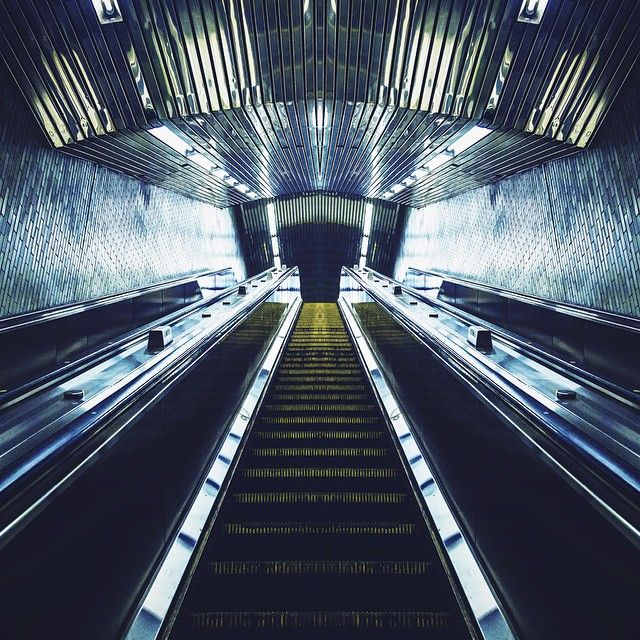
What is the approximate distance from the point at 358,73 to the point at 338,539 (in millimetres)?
5446

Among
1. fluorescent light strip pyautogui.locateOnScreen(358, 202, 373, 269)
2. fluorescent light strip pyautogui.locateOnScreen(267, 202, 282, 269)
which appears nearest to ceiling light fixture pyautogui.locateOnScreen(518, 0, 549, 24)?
fluorescent light strip pyautogui.locateOnScreen(358, 202, 373, 269)

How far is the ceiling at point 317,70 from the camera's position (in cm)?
469

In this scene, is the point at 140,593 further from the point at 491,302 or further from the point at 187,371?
Result: the point at 491,302

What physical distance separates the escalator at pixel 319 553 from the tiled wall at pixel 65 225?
3.27m

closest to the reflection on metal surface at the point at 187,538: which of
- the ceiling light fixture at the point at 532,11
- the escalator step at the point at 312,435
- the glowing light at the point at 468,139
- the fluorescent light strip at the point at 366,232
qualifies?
the escalator step at the point at 312,435

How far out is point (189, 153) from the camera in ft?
26.9

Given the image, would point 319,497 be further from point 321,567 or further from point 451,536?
point 451,536

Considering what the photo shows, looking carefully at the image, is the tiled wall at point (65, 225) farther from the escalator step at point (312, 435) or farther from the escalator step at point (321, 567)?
the escalator step at point (321, 567)

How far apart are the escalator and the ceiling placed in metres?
3.95

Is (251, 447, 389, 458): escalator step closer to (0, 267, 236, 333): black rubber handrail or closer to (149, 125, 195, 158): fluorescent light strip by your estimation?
(0, 267, 236, 333): black rubber handrail

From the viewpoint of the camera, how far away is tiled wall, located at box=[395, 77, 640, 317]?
5.06 m

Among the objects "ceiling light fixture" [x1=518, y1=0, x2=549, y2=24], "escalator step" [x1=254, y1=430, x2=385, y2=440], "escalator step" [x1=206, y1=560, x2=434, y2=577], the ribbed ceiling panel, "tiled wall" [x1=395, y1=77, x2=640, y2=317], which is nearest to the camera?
"escalator step" [x1=206, y1=560, x2=434, y2=577]

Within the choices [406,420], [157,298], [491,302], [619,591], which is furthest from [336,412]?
[157,298]

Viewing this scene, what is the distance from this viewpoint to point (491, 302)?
279 inches
